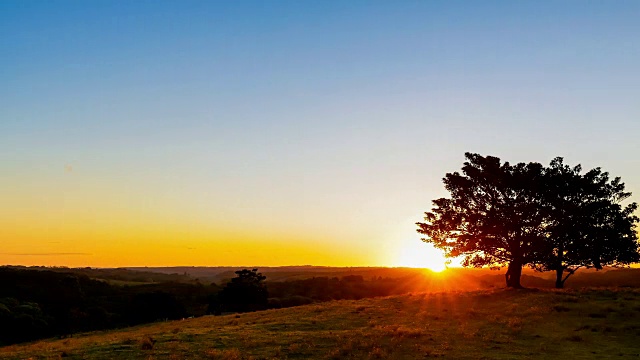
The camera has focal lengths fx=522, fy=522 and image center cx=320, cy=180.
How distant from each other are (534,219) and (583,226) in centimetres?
501

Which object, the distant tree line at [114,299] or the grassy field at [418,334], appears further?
the distant tree line at [114,299]

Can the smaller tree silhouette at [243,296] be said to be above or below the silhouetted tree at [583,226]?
below

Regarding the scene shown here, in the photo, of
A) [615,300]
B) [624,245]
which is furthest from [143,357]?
[624,245]

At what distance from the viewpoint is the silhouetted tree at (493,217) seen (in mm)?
51531

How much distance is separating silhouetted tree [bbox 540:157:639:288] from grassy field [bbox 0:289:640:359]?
666 centimetres

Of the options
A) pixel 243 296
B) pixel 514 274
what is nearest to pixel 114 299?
pixel 243 296

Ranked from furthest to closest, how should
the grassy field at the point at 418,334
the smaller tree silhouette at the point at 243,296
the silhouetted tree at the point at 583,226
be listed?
the smaller tree silhouette at the point at 243,296
the silhouetted tree at the point at 583,226
the grassy field at the point at 418,334

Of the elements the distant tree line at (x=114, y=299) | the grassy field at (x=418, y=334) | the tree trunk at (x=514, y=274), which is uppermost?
the tree trunk at (x=514, y=274)

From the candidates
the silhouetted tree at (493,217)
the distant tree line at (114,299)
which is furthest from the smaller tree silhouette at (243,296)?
the silhouetted tree at (493,217)

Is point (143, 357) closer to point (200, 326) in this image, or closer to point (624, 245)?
point (200, 326)

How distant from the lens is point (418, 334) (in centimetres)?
3127

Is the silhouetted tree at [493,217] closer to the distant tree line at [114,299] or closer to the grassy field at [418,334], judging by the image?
the grassy field at [418,334]

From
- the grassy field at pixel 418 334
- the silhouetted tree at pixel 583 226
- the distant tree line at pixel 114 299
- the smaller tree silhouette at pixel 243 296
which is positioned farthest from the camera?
the smaller tree silhouette at pixel 243 296

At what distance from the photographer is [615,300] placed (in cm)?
4166
